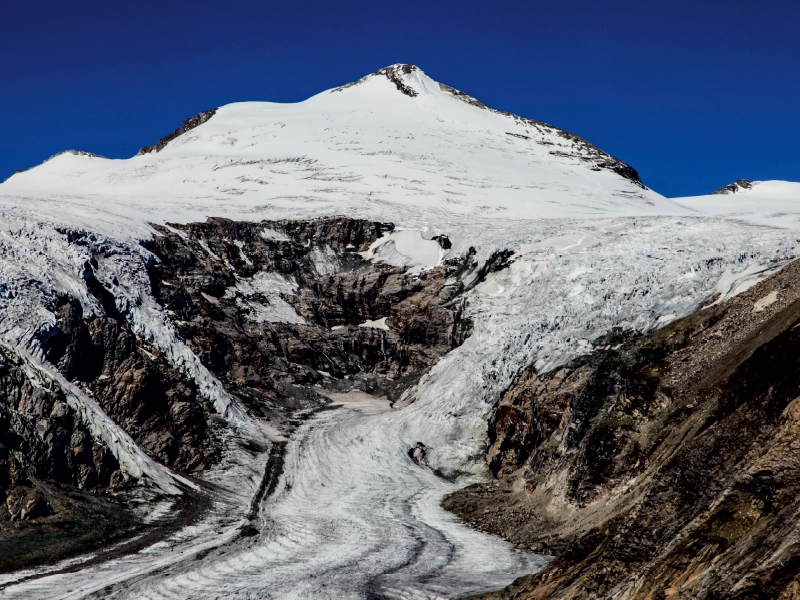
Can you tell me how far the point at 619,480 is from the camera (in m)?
29.8

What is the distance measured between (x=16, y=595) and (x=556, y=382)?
90.3 feet

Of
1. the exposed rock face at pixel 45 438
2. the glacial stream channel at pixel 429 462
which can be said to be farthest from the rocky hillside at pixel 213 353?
the glacial stream channel at pixel 429 462

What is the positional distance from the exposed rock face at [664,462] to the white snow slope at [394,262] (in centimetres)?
262

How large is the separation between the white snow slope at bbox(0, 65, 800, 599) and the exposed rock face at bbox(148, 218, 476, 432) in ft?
8.29

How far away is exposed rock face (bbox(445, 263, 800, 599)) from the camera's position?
50.6ft

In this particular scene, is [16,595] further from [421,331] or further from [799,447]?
[421,331]

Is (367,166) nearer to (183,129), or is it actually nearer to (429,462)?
(183,129)

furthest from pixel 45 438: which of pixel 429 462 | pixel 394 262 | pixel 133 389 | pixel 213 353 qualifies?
pixel 394 262

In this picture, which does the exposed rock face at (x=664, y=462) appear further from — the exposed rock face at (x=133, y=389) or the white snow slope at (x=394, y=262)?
the exposed rock face at (x=133, y=389)

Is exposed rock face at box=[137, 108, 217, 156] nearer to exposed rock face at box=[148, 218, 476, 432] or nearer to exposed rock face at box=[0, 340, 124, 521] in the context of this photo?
exposed rock face at box=[148, 218, 476, 432]

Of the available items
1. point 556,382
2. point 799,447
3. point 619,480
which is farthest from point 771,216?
point 799,447

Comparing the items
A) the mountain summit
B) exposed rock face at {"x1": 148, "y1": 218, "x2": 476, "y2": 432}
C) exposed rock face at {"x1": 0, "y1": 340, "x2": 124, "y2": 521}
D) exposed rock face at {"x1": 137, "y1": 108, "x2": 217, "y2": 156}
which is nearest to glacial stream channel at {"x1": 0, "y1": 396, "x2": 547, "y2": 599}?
exposed rock face at {"x1": 0, "y1": 340, "x2": 124, "y2": 521}

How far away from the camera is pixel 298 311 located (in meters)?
63.1

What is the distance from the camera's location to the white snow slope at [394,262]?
1083 inches
